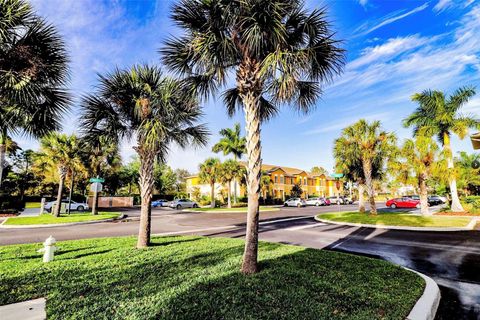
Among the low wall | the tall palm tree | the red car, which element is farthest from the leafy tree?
the low wall

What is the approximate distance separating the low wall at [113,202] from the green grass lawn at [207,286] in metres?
33.5

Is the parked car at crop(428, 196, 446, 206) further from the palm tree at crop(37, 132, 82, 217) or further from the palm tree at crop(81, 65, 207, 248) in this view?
the palm tree at crop(37, 132, 82, 217)

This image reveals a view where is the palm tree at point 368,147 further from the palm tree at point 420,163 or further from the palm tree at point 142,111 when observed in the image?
the palm tree at point 142,111

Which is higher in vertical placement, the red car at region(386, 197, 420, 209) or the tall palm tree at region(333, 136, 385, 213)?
the tall palm tree at region(333, 136, 385, 213)

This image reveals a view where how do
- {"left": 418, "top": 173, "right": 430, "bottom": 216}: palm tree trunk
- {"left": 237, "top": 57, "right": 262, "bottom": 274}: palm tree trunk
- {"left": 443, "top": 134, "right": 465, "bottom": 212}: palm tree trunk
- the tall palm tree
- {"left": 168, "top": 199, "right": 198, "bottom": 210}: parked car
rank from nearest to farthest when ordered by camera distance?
{"left": 237, "top": 57, "right": 262, "bottom": 274}: palm tree trunk
{"left": 418, "top": 173, "right": 430, "bottom": 216}: palm tree trunk
{"left": 443, "top": 134, "right": 465, "bottom": 212}: palm tree trunk
the tall palm tree
{"left": 168, "top": 199, "right": 198, "bottom": 210}: parked car

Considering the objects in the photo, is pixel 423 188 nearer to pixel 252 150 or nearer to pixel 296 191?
pixel 252 150

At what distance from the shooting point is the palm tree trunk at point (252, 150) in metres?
5.21

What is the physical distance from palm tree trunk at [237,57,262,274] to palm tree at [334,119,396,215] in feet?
51.5

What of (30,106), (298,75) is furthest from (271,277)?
(30,106)

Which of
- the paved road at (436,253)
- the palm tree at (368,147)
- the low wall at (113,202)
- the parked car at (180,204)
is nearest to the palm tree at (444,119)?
the palm tree at (368,147)

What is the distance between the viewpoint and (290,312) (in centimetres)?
343

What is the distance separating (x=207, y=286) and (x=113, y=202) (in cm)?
3974

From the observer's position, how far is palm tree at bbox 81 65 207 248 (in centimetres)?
804

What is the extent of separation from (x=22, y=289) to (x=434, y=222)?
17.8m
